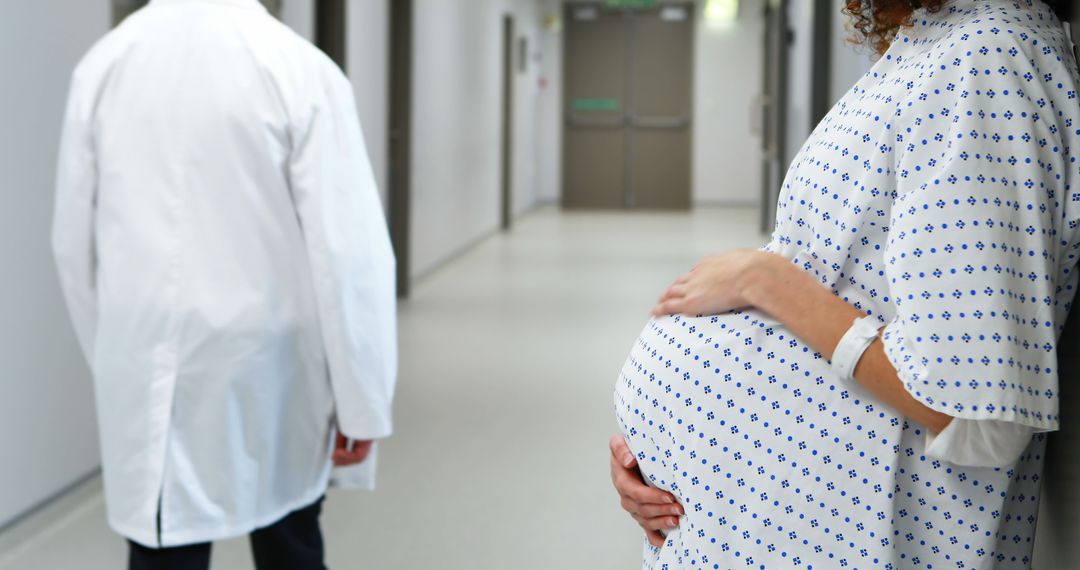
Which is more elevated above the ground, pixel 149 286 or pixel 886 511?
pixel 149 286

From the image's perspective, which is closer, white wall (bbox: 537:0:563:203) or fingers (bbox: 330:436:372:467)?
fingers (bbox: 330:436:372:467)

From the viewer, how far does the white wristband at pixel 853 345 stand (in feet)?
3.42

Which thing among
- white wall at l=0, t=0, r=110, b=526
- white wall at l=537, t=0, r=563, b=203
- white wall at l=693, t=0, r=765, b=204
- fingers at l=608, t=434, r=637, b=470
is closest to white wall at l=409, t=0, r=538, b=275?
white wall at l=537, t=0, r=563, b=203

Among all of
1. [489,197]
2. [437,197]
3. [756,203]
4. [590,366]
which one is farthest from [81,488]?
[756,203]

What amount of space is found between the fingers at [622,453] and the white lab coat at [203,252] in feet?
2.31

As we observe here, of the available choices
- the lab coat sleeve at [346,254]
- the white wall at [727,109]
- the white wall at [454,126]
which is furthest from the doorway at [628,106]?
the lab coat sleeve at [346,254]

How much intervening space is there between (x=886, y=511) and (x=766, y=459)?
0.12 m

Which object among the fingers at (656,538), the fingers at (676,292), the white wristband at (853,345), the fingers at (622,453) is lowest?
the fingers at (656,538)

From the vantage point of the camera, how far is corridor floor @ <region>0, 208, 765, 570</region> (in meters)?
3.07

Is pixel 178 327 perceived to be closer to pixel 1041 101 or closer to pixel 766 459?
pixel 766 459

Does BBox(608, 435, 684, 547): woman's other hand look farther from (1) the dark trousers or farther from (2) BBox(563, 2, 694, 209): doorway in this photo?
(2) BBox(563, 2, 694, 209): doorway

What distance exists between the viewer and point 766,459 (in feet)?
3.63

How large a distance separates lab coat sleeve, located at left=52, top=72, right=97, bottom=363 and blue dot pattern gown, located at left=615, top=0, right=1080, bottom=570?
1.04 m

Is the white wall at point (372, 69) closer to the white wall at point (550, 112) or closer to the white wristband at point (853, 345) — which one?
the white wristband at point (853, 345)
